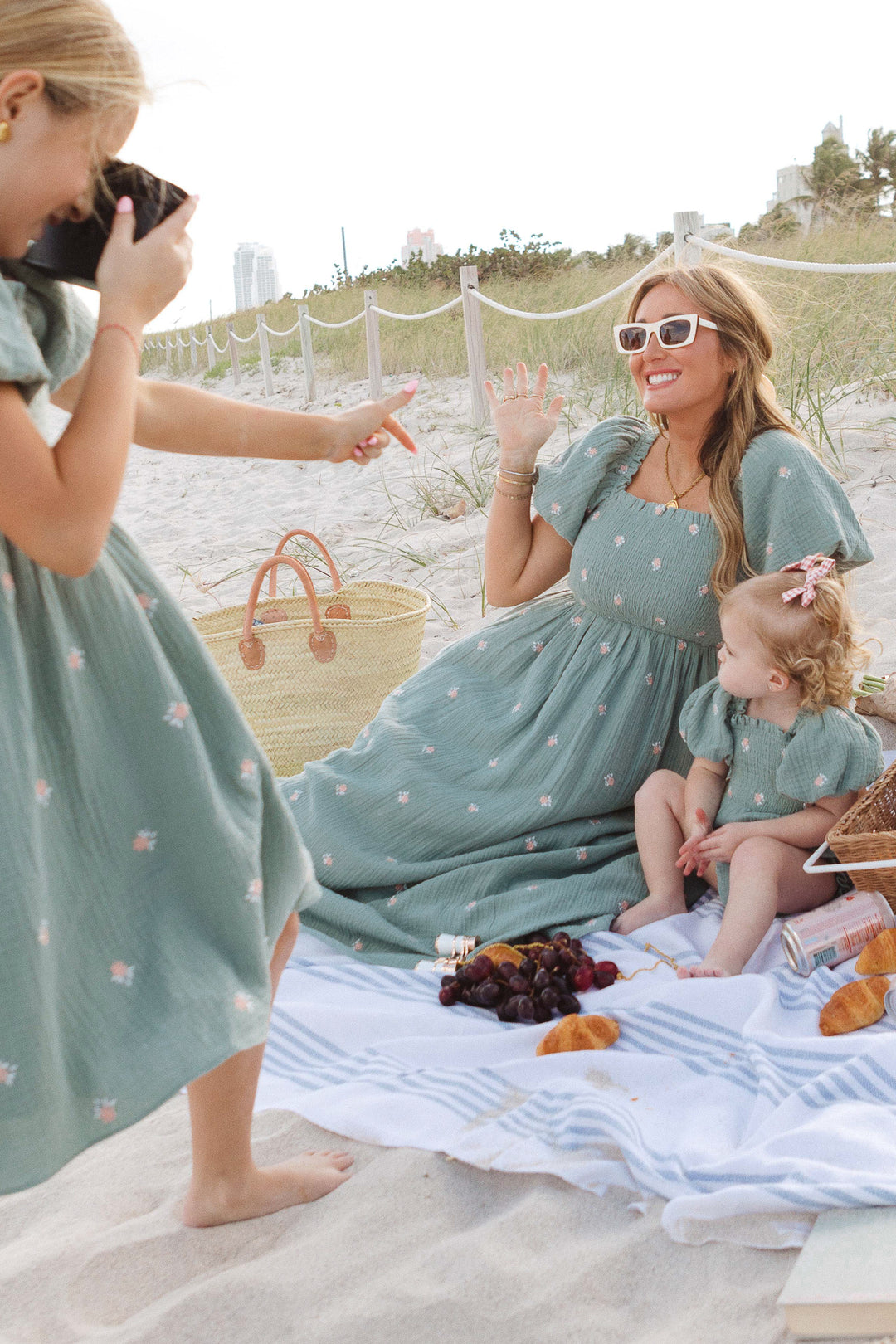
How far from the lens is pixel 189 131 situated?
5.39 feet

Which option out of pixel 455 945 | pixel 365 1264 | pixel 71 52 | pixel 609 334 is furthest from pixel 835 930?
pixel 609 334

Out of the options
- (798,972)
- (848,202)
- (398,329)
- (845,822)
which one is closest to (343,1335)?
(798,972)

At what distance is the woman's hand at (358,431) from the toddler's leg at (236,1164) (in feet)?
2.18

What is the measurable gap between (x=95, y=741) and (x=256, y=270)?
46.0 metres

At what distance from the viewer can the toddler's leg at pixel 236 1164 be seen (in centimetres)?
152

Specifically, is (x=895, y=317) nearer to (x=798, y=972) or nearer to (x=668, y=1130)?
(x=798, y=972)

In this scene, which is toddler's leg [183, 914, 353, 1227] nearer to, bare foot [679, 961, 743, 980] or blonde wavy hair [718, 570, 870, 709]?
bare foot [679, 961, 743, 980]

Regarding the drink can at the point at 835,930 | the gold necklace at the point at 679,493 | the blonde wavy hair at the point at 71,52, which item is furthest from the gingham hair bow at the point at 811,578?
the blonde wavy hair at the point at 71,52

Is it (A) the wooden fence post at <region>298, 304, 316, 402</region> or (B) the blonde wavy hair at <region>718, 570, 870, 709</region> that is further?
(A) the wooden fence post at <region>298, 304, 316, 402</region>

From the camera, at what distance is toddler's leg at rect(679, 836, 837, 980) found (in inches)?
91.1

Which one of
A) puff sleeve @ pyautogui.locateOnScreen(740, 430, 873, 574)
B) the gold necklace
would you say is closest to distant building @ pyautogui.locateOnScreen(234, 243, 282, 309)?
the gold necklace

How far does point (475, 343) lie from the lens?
784cm

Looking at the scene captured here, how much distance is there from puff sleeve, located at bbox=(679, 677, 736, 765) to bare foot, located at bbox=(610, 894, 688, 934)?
0.33m

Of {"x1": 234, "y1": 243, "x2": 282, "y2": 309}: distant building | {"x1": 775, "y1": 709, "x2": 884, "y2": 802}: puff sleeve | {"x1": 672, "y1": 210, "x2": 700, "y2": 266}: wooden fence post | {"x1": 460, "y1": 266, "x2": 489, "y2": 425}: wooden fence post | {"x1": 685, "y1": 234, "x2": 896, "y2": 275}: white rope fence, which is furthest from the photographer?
{"x1": 234, "y1": 243, "x2": 282, "y2": 309}: distant building
